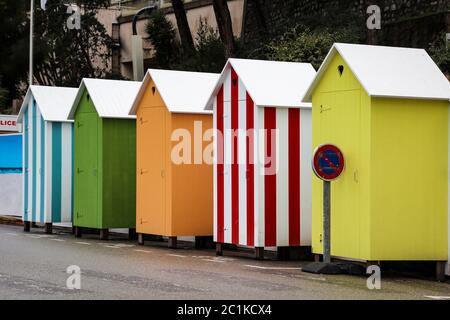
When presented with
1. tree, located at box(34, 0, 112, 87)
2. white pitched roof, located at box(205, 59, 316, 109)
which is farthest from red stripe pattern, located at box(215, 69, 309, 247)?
tree, located at box(34, 0, 112, 87)

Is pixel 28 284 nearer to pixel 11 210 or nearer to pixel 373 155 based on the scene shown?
pixel 373 155

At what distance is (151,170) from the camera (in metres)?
17.2

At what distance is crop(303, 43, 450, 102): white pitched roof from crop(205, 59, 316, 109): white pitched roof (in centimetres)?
130

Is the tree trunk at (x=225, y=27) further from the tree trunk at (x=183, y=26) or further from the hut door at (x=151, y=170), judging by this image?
the hut door at (x=151, y=170)

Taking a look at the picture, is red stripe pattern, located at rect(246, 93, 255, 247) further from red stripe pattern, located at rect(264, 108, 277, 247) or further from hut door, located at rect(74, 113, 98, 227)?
hut door, located at rect(74, 113, 98, 227)

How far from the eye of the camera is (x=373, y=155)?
1248 cm

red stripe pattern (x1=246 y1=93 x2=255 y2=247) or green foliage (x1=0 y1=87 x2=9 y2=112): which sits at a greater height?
green foliage (x1=0 y1=87 x2=9 y2=112)

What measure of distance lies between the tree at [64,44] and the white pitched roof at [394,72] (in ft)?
98.2

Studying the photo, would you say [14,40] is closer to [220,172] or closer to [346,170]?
[220,172]

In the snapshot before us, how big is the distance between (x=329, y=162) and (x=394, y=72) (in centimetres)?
128

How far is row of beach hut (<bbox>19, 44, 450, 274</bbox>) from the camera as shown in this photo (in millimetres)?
12539

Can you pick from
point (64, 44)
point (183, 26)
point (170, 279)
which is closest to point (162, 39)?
point (64, 44)

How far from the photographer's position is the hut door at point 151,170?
16.9 meters
